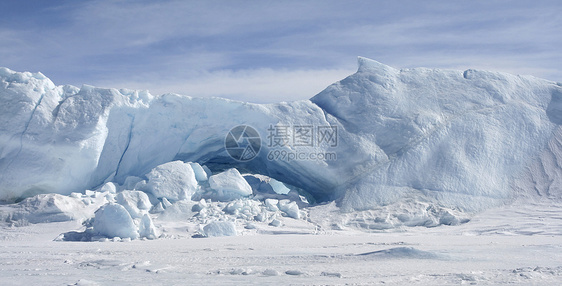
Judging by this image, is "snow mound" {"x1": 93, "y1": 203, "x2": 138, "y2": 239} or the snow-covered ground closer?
the snow-covered ground

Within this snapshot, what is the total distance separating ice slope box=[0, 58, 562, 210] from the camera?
29.8 ft

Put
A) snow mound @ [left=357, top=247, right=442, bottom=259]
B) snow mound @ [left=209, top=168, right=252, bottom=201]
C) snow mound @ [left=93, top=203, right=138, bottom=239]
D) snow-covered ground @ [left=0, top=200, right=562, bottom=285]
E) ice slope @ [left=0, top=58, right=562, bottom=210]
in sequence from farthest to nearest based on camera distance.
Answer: snow mound @ [left=209, top=168, right=252, bottom=201] < ice slope @ [left=0, top=58, right=562, bottom=210] < snow mound @ [left=93, top=203, right=138, bottom=239] < snow mound @ [left=357, top=247, right=442, bottom=259] < snow-covered ground @ [left=0, top=200, right=562, bottom=285]

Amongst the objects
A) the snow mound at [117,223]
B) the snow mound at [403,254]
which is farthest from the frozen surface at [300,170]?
the snow mound at [403,254]

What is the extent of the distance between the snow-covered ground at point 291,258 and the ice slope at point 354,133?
169 centimetres

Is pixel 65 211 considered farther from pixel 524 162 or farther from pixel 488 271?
pixel 524 162

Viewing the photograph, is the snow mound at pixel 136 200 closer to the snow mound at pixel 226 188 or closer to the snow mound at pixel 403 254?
the snow mound at pixel 226 188

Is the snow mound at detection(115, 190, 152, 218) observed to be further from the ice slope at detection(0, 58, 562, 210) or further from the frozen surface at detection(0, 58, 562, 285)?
the ice slope at detection(0, 58, 562, 210)

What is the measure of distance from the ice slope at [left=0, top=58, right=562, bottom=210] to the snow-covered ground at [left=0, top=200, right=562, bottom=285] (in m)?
1.69

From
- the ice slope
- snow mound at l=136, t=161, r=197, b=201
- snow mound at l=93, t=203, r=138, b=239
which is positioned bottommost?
snow mound at l=93, t=203, r=138, b=239

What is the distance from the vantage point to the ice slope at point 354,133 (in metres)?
9.07

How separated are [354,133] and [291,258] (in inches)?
183

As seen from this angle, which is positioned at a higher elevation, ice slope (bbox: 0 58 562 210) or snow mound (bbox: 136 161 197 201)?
ice slope (bbox: 0 58 562 210)

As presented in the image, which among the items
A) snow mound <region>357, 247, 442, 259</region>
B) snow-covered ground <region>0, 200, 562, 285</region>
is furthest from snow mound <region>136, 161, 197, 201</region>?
snow mound <region>357, 247, 442, 259</region>

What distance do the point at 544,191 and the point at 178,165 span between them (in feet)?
21.6
